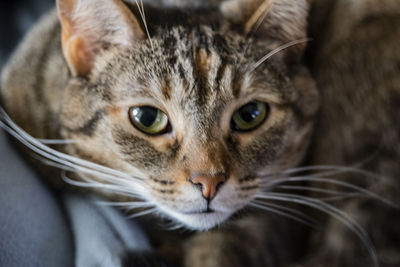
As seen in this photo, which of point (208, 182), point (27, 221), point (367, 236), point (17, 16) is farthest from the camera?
point (17, 16)

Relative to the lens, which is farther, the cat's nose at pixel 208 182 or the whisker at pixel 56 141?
the whisker at pixel 56 141

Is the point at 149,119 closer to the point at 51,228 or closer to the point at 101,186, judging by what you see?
the point at 101,186

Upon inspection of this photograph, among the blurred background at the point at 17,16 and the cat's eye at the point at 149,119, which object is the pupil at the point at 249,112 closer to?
the cat's eye at the point at 149,119

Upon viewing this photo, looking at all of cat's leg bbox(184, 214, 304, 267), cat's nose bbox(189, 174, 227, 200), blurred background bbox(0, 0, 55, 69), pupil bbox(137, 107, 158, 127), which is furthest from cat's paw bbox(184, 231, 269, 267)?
blurred background bbox(0, 0, 55, 69)

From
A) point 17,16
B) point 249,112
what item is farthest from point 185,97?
point 17,16

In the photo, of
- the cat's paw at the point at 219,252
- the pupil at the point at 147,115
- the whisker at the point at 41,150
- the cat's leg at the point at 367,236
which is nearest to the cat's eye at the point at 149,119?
the pupil at the point at 147,115

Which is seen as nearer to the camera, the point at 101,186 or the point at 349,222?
the point at 101,186
